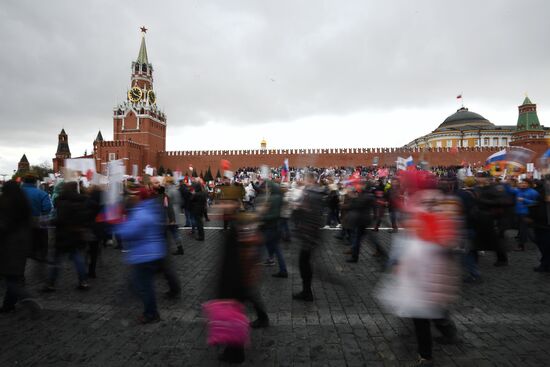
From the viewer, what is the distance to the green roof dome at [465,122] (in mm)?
67438

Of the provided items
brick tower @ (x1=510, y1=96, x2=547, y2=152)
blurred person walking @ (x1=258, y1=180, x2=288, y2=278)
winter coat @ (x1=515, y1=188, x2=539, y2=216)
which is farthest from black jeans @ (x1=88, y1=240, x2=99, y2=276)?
brick tower @ (x1=510, y1=96, x2=547, y2=152)

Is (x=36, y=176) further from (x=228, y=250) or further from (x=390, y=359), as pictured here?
(x=390, y=359)

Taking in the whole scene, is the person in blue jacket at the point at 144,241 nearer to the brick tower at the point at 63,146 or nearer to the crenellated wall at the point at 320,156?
the crenellated wall at the point at 320,156

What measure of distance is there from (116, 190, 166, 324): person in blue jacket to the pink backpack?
111 centimetres

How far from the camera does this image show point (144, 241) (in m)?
3.43

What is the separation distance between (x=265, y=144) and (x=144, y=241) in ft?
236

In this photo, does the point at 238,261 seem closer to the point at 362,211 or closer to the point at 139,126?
the point at 362,211

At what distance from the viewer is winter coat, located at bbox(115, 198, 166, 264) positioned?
3.39 metres

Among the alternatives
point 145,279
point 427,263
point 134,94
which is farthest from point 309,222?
point 134,94

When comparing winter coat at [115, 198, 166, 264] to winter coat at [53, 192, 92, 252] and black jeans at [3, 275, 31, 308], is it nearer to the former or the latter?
black jeans at [3, 275, 31, 308]

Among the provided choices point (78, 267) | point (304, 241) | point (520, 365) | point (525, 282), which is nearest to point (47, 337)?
point (78, 267)

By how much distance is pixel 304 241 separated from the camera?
4.06 metres

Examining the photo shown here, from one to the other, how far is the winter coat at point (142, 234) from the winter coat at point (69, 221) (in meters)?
1.55

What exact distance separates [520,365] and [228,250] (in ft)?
8.21
